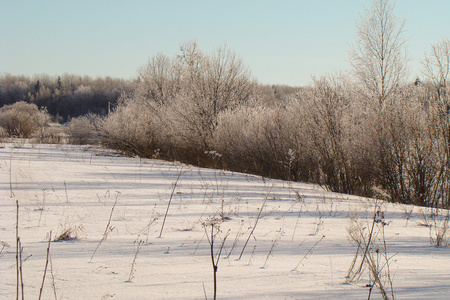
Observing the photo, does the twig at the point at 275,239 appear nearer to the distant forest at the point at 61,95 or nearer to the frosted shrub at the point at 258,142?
the frosted shrub at the point at 258,142

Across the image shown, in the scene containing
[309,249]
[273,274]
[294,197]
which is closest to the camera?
[273,274]

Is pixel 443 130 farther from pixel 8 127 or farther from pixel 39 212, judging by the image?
pixel 8 127

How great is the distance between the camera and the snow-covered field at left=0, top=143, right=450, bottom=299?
2525mm

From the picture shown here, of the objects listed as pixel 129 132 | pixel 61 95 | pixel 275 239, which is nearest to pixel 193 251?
pixel 275 239

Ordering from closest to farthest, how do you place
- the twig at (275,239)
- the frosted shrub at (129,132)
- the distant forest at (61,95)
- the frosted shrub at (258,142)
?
the twig at (275,239)
the frosted shrub at (258,142)
the frosted shrub at (129,132)
the distant forest at (61,95)

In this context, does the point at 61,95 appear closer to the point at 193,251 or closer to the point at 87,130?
the point at 87,130

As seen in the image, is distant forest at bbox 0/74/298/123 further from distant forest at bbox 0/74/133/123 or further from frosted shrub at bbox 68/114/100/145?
frosted shrub at bbox 68/114/100/145

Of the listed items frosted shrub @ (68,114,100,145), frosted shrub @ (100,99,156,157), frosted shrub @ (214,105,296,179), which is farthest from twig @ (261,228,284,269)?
frosted shrub @ (68,114,100,145)

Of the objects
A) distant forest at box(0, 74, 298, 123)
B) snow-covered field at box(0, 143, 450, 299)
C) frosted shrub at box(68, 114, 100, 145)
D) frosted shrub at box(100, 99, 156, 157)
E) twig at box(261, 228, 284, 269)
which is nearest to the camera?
snow-covered field at box(0, 143, 450, 299)

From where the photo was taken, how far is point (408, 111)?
35.1ft

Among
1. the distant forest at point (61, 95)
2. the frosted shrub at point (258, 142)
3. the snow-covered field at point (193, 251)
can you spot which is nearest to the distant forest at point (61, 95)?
the distant forest at point (61, 95)

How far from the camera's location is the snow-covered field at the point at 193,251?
8.29ft

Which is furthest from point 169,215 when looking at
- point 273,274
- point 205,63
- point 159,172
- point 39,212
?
point 205,63

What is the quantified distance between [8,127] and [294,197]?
31.4m
